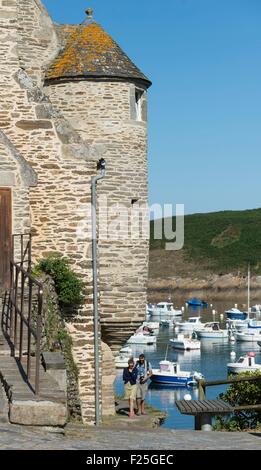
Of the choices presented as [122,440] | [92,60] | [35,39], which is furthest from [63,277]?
[122,440]

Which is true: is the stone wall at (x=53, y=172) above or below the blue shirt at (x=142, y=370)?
above

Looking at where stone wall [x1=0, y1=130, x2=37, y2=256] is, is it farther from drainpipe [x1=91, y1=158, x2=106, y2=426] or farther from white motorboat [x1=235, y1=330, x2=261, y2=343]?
white motorboat [x1=235, y1=330, x2=261, y2=343]

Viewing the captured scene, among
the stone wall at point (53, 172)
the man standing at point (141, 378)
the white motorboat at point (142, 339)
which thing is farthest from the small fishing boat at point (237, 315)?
the stone wall at point (53, 172)

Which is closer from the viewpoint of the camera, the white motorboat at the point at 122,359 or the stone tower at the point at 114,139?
the stone tower at the point at 114,139

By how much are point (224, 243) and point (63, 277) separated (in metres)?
161

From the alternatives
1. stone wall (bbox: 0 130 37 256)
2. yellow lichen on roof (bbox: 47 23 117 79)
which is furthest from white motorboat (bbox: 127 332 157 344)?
stone wall (bbox: 0 130 37 256)

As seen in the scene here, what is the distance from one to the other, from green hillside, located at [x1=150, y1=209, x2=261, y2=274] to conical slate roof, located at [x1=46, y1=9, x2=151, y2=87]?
444ft

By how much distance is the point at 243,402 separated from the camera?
20.8 meters

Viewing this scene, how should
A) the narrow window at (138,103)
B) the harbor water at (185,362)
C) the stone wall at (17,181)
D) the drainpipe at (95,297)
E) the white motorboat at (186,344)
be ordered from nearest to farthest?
1. the stone wall at (17,181)
2. the drainpipe at (95,297)
3. the narrow window at (138,103)
4. the harbor water at (185,362)
5. the white motorboat at (186,344)

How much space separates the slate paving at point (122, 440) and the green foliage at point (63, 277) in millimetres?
10894

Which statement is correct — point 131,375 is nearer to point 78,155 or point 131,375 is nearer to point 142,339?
point 78,155

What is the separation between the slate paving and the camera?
33.7ft

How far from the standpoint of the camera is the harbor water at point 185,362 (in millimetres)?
53469

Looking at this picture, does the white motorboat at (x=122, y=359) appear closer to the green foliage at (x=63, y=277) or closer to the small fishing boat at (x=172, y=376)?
the small fishing boat at (x=172, y=376)
